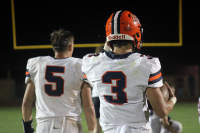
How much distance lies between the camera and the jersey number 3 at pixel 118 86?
6.13 feet

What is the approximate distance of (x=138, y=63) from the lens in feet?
6.04

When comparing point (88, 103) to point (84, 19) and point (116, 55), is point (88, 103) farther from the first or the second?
point (84, 19)

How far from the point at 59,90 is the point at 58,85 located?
36 millimetres

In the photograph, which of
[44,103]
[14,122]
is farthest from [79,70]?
[14,122]

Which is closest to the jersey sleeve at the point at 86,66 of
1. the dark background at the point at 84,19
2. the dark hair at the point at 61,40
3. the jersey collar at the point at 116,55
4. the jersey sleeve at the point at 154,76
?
the jersey collar at the point at 116,55

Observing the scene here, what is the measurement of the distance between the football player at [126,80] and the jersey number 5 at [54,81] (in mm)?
341

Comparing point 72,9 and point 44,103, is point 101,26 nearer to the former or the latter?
point 72,9

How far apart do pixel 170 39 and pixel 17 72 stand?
8793 mm

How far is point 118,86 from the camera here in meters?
1.88

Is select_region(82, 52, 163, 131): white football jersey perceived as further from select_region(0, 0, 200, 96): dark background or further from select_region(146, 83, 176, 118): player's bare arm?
select_region(0, 0, 200, 96): dark background

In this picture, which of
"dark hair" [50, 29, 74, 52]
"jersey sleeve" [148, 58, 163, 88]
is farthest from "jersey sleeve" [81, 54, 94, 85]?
"jersey sleeve" [148, 58, 163, 88]

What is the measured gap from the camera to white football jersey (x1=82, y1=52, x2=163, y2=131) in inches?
71.8

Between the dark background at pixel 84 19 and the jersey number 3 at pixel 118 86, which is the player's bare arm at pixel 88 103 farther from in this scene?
the dark background at pixel 84 19

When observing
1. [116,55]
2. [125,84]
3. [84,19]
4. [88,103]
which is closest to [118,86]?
[125,84]
